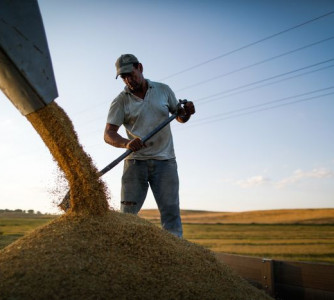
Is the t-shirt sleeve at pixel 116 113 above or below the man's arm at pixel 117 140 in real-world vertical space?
above

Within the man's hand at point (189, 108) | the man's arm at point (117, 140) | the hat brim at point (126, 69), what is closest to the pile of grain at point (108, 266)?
the man's arm at point (117, 140)

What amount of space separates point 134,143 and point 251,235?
31.0 ft

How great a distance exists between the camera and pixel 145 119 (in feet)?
9.68

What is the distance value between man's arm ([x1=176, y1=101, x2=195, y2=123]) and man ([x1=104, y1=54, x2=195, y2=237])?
0.51ft

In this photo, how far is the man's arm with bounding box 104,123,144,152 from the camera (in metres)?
2.63

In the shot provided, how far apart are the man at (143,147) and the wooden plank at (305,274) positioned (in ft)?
3.13

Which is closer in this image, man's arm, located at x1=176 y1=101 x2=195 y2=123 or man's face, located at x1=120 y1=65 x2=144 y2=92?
man's face, located at x1=120 y1=65 x2=144 y2=92

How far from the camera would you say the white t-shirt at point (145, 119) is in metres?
2.90

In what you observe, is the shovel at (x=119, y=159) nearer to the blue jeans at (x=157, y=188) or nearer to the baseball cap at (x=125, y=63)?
the blue jeans at (x=157, y=188)

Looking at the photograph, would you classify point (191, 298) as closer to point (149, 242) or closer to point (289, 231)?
point (149, 242)

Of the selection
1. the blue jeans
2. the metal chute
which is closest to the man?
the blue jeans

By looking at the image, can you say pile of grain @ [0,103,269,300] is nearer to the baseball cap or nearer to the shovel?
the shovel

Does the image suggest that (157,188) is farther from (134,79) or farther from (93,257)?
(93,257)

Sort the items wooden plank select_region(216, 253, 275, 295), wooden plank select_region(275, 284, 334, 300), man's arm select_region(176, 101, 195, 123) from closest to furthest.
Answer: wooden plank select_region(275, 284, 334, 300)
wooden plank select_region(216, 253, 275, 295)
man's arm select_region(176, 101, 195, 123)
